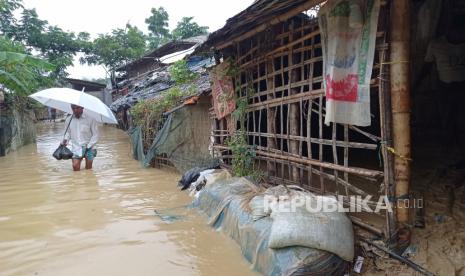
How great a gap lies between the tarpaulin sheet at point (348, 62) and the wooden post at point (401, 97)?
24 centimetres

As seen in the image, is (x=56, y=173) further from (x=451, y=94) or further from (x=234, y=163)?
(x=451, y=94)

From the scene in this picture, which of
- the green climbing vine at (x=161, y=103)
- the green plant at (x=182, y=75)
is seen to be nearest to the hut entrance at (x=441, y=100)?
the green climbing vine at (x=161, y=103)

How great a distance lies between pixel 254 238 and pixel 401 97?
1994 millimetres

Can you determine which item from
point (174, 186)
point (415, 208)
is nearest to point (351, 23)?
point (415, 208)

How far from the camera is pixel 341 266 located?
11.2ft

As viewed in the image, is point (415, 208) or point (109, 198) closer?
point (415, 208)

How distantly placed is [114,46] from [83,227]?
23428 mm

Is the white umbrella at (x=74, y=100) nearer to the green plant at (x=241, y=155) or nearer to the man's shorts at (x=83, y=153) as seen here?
the man's shorts at (x=83, y=153)

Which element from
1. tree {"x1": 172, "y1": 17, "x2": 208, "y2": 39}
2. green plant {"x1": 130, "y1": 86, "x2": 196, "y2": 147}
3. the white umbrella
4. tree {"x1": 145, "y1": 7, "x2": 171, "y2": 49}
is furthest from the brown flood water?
tree {"x1": 145, "y1": 7, "x2": 171, "y2": 49}

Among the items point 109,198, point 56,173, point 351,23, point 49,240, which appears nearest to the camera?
point 351,23

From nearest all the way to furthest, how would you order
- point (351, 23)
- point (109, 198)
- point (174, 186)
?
point (351, 23) < point (109, 198) < point (174, 186)

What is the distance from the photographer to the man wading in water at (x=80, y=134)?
869 centimetres

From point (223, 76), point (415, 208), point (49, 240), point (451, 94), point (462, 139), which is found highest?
point (223, 76)

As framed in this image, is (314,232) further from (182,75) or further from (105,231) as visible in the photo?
(182,75)
